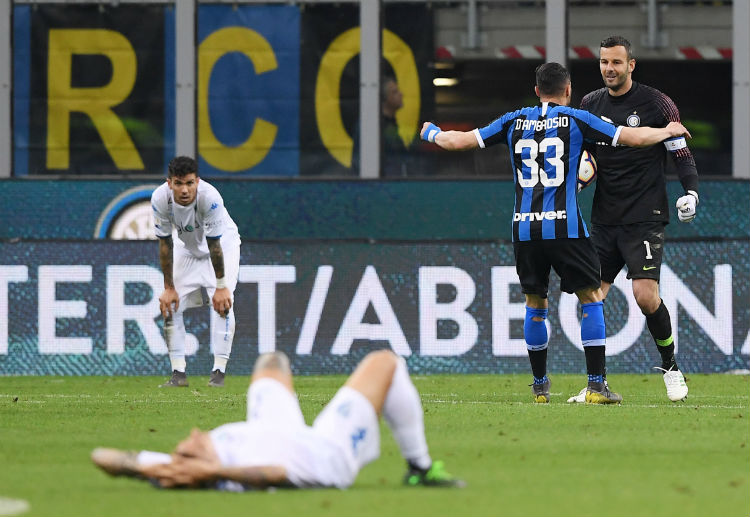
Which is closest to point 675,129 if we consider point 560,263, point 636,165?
point 636,165

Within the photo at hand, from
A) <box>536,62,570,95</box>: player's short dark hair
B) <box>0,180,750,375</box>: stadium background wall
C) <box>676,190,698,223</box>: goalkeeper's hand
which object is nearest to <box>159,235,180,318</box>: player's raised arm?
<box>0,180,750,375</box>: stadium background wall

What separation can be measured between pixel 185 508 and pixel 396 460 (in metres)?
1.94

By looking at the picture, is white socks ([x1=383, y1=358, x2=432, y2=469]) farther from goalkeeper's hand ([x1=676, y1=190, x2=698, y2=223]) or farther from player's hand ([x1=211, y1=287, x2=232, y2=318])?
player's hand ([x1=211, y1=287, x2=232, y2=318])

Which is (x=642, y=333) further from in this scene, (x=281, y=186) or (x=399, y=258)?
(x=281, y=186)

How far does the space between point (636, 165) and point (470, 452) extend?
3573mm

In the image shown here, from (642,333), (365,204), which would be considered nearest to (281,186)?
(365,204)

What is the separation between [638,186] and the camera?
35.7 feet

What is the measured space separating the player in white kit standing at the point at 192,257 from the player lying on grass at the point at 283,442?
6.48 metres

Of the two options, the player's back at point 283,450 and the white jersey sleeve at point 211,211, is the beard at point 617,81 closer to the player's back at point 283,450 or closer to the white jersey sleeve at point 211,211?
the white jersey sleeve at point 211,211

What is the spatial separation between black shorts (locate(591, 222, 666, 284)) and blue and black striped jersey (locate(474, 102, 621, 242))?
1.72 ft

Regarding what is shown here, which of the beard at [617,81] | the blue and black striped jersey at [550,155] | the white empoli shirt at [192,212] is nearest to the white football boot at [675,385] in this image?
the blue and black striped jersey at [550,155]

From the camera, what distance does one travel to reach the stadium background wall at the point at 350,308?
48.0 ft

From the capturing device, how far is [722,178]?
59.5ft

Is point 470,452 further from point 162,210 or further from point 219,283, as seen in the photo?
point 162,210
